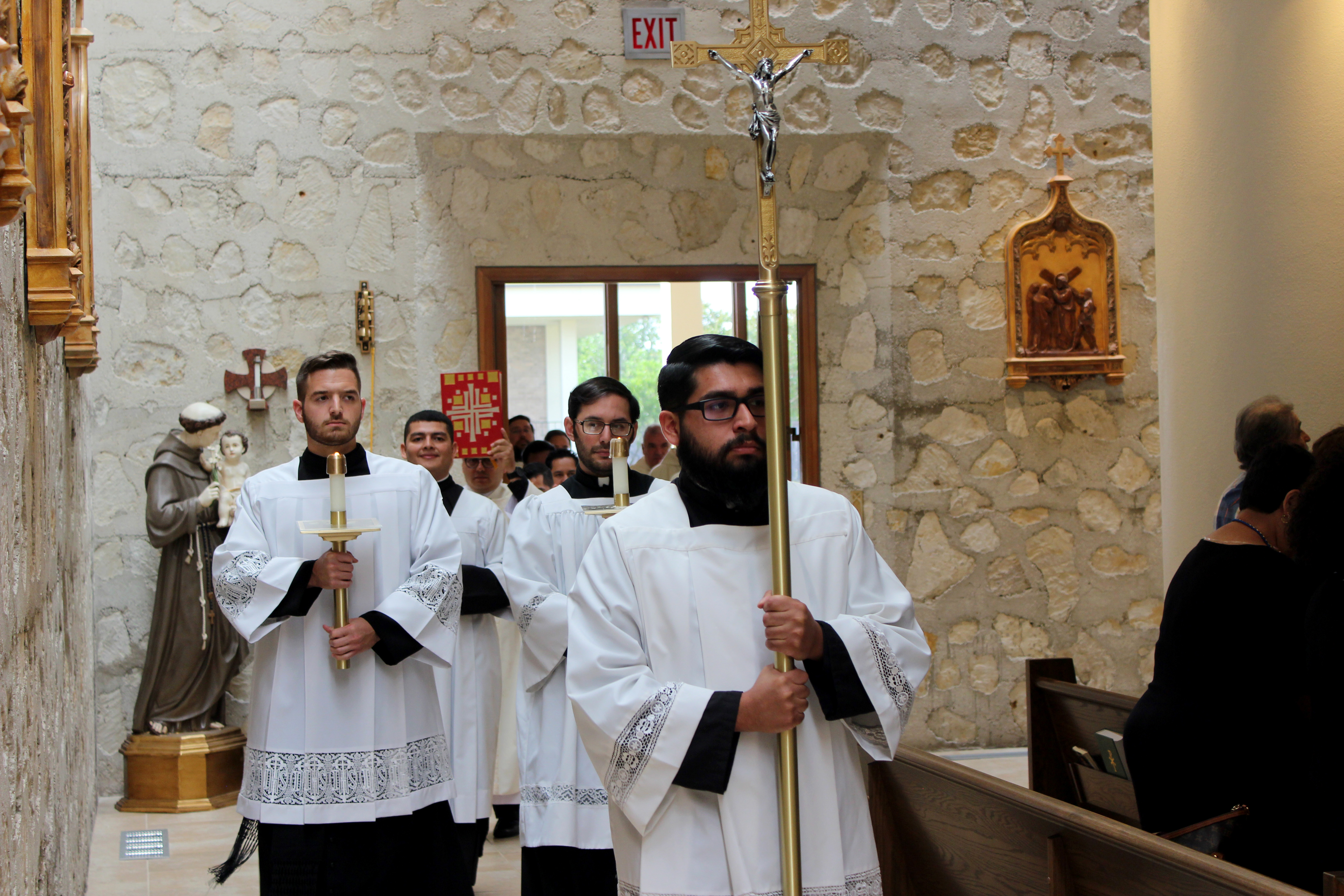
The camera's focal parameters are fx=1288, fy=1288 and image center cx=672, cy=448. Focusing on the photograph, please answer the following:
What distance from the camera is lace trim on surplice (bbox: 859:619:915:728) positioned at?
2260 mm

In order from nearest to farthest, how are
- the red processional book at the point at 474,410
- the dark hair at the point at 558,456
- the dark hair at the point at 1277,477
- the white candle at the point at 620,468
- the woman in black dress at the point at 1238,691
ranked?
the woman in black dress at the point at 1238,691 < the dark hair at the point at 1277,477 < the white candle at the point at 620,468 < the red processional book at the point at 474,410 < the dark hair at the point at 558,456

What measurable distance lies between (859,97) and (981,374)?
1670mm

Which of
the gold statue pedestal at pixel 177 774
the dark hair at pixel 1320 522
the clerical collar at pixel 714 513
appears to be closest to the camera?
the clerical collar at pixel 714 513

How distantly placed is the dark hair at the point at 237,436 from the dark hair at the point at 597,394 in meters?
2.80

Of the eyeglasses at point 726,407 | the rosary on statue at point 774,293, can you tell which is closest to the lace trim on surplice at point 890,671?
the rosary on statue at point 774,293

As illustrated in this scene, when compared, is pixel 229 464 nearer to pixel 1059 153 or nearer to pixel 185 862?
pixel 185 862

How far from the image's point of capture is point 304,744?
371cm

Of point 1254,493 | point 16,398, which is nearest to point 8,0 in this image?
point 16,398

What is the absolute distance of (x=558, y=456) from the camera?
6.40m

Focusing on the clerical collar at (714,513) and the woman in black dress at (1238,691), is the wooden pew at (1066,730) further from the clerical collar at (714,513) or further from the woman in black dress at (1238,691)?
the clerical collar at (714,513)

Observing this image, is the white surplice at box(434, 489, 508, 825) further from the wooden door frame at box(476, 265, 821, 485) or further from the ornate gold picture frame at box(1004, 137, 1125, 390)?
the ornate gold picture frame at box(1004, 137, 1125, 390)

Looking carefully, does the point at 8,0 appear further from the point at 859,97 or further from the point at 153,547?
the point at 859,97

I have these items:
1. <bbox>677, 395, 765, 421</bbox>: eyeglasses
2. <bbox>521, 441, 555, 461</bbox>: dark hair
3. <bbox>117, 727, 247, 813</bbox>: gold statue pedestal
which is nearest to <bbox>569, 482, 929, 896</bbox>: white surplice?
<bbox>677, 395, 765, 421</bbox>: eyeglasses

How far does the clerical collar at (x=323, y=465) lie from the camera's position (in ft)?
12.9
